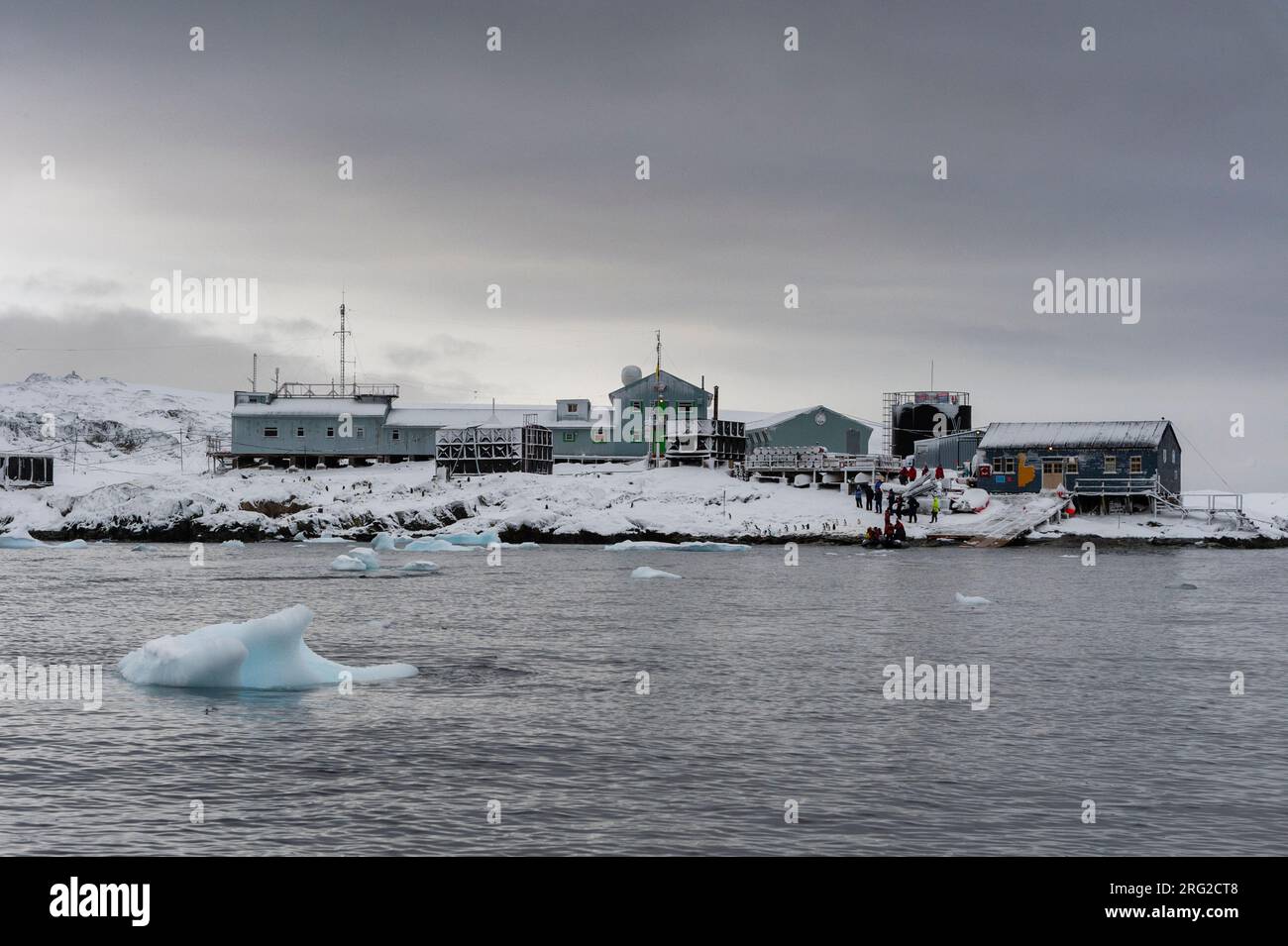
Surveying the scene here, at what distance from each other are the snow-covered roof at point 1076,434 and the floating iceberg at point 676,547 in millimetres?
20072

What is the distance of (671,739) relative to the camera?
1533 centimetres

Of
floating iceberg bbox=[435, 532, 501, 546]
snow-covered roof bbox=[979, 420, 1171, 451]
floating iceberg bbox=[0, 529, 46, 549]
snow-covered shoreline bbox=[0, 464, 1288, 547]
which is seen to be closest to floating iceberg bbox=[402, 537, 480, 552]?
floating iceberg bbox=[435, 532, 501, 546]

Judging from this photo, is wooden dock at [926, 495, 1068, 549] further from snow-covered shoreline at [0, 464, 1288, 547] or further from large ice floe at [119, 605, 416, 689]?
large ice floe at [119, 605, 416, 689]

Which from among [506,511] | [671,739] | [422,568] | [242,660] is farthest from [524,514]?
[671,739]

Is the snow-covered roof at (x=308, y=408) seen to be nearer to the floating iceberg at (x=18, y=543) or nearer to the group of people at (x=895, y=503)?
the floating iceberg at (x=18, y=543)

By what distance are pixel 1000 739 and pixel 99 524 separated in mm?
71887

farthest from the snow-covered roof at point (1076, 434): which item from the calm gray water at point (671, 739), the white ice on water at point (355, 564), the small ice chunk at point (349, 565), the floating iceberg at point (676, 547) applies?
the small ice chunk at point (349, 565)

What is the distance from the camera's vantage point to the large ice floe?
57.9 feet

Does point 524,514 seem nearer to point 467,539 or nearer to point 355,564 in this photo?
point 467,539

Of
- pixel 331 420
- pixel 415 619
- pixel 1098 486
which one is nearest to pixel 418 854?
pixel 415 619

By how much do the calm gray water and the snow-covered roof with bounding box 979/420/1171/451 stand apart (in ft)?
138

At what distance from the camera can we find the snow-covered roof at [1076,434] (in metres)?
72.3

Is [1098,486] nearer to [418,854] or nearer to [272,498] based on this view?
[272,498]
